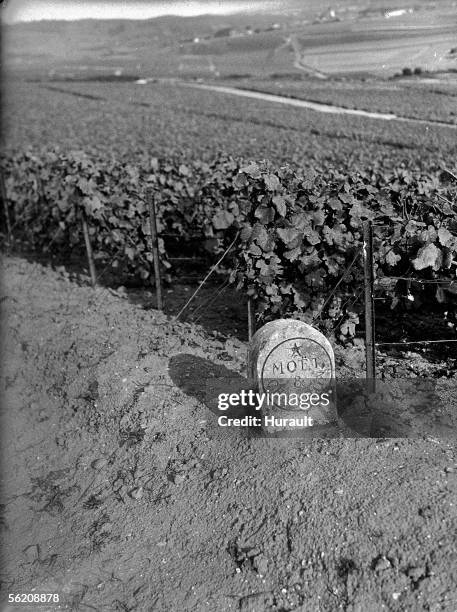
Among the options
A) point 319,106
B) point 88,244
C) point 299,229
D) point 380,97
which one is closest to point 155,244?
point 88,244

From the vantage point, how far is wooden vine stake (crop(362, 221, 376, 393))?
472cm

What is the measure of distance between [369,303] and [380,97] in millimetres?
10652

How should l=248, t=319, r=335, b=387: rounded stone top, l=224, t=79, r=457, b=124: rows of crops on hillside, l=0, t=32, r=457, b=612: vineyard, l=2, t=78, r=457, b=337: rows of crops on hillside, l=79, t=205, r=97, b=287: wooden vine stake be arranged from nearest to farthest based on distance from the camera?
l=0, t=32, r=457, b=612: vineyard < l=248, t=319, r=335, b=387: rounded stone top < l=2, t=78, r=457, b=337: rows of crops on hillside < l=79, t=205, r=97, b=287: wooden vine stake < l=224, t=79, r=457, b=124: rows of crops on hillside

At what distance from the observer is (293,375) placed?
14.4ft

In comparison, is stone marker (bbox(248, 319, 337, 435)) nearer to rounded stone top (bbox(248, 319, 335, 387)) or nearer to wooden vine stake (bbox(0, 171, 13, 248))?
rounded stone top (bbox(248, 319, 335, 387))

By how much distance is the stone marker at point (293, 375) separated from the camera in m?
4.36

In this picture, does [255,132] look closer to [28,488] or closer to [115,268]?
[115,268]

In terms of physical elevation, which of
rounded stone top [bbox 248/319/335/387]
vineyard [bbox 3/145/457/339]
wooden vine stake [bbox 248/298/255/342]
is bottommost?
wooden vine stake [bbox 248/298/255/342]

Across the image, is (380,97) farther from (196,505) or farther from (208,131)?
(208,131)

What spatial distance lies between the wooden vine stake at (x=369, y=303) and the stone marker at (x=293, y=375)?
56cm

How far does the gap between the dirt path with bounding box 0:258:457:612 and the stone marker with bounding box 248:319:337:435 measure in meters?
0.19

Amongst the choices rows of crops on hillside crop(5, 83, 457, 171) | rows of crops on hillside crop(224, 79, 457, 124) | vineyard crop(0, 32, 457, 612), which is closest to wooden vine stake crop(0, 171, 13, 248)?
vineyard crop(0, 32, 457, 612)

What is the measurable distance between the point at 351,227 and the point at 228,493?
280cm

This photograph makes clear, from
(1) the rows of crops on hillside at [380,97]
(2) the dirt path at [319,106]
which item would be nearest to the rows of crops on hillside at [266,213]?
(2) the dirt path at [319,106]
